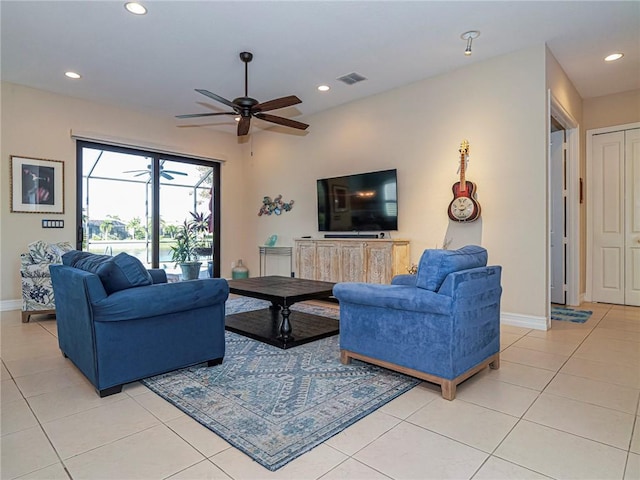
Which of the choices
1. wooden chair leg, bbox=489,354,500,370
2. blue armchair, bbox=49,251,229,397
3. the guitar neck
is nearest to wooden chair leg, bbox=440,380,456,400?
wooden chair leg, bbox=489,354,500,370

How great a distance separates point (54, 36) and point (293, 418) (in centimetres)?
419

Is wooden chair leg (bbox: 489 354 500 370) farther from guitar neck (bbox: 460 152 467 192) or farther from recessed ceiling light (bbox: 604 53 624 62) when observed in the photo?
recessed ceiling light (bbox: 604 53 624 62)

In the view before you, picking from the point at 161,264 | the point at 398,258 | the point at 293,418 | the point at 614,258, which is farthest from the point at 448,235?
the point at 161,264

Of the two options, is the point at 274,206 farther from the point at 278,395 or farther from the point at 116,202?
the point at 278,395

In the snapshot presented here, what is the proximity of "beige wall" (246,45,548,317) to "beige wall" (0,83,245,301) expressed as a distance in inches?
107

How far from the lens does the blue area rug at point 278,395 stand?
1.80 metres

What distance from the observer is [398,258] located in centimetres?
472

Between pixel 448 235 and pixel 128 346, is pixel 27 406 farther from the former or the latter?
pixel 448 235

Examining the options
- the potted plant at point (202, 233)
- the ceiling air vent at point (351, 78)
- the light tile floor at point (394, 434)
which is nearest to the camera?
the light tile floor at point (394, 434)

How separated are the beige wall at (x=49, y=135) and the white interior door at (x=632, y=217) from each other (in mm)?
6788

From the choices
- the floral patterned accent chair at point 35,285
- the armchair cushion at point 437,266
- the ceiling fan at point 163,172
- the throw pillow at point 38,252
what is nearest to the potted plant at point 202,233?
the ceiling fan at point 163,172

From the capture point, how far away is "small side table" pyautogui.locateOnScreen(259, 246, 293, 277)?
21.5ft

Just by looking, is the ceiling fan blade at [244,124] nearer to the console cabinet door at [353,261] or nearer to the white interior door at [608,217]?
the console cabinet door at [353,261]

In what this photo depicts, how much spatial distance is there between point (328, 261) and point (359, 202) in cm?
96
